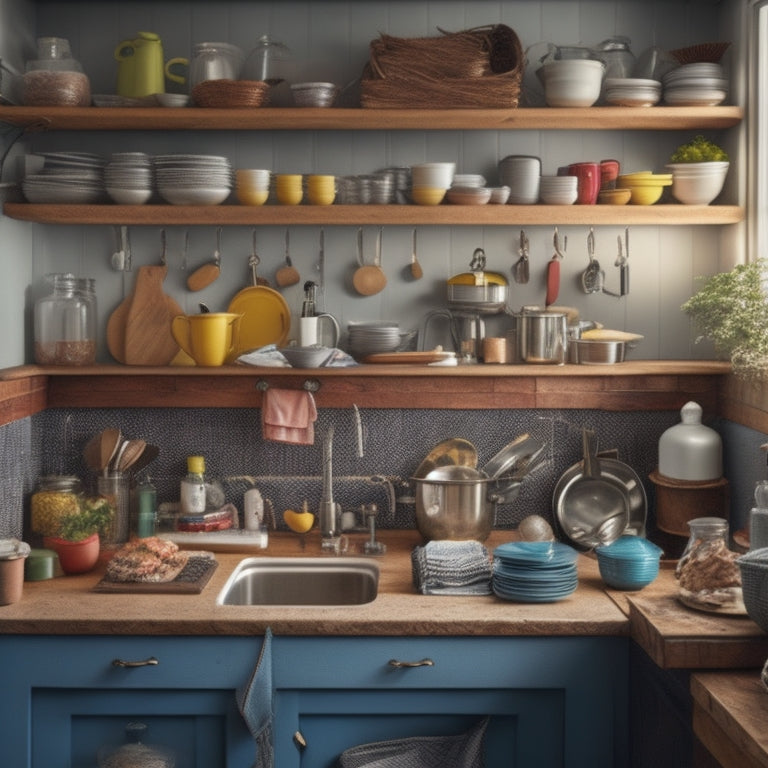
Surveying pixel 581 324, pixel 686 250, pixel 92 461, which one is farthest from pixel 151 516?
pixel 686 250

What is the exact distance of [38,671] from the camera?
285 centimetres

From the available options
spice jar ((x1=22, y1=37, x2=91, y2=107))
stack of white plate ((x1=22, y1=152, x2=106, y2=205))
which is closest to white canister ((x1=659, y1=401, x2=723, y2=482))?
stack of white plate ((x1=22, y1=152, x2=106, y2=205))

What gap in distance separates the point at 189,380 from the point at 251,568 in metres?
0.66

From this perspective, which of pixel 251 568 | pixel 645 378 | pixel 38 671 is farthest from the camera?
pixel 645 378

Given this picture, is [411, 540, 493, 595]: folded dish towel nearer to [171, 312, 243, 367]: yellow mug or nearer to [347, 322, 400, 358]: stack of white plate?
[347, 322, 400, 358]: stack of white plate

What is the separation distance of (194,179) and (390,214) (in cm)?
61

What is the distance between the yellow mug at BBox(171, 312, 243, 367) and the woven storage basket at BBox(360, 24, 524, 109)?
2.62ft

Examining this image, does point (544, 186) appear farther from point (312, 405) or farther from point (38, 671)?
point (38, 671)

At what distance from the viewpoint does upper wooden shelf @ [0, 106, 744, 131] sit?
3.39 m

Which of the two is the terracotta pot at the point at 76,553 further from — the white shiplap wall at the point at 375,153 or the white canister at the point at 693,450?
the white canister at the point at 693,450

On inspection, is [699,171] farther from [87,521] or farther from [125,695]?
[125,695]

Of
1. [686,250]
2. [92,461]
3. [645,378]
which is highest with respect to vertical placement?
[686,250]

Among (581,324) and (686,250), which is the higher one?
(686,250)

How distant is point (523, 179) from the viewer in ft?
11.6
